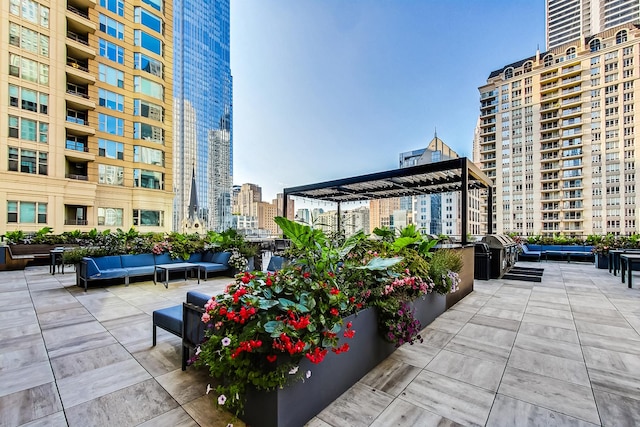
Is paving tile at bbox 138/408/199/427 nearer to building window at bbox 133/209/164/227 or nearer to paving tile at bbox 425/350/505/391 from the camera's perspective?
paving tile at bbox 425/350/505/391

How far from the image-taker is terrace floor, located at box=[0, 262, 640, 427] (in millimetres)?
1685

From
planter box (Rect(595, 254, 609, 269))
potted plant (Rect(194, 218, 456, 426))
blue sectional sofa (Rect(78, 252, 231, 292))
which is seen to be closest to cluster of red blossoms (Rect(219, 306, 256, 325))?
potted plant (Rect(194, 218, 456, 426))

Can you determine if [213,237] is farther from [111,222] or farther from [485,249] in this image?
[111,222]

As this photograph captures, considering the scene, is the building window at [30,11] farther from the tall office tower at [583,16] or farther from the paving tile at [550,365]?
the tall office tower at [583,16]

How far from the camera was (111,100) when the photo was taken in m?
16.3

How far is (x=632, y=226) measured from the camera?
32844 mm

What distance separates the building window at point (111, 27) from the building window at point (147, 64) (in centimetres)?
123

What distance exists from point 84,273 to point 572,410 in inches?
276

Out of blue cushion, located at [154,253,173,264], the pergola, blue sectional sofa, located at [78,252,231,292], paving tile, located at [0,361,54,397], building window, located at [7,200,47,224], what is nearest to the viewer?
paving tile, located at [0,361,54,397]

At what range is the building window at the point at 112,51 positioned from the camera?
1600 cm

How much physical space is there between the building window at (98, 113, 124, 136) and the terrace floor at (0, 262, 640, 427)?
1560 cm

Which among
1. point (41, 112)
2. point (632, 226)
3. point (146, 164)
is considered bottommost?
point (632, 226)

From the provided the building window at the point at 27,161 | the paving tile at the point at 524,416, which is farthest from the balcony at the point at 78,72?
the paving tile at the point at 524,416

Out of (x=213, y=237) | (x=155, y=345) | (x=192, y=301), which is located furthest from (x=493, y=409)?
(x=213, y=237)
